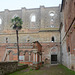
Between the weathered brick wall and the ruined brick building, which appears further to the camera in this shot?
the ruined brick building

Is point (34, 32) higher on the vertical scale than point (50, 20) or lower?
lower

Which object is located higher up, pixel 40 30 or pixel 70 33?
pixel 40 30

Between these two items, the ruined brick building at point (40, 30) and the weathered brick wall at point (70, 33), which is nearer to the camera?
the weathered brick wall at point (70, 33)

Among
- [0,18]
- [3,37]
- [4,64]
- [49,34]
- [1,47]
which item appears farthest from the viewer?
[0,18]

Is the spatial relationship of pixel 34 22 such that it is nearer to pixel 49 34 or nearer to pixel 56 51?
→ pixel 49 34

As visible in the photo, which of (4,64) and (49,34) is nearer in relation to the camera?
(4,64)

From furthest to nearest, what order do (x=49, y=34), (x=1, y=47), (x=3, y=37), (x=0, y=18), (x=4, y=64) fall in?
(x=0, y=18), (x=3, y=37), (x=49, y=34), (x=1, y=47), (x=4, y=64)

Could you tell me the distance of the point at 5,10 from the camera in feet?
123

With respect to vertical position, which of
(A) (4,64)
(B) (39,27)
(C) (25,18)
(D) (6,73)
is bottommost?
(D) (6,73)

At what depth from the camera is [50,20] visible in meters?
35.2

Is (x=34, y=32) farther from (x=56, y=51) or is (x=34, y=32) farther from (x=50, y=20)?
(x=56, y=51)

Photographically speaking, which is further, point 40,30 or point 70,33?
point 40,30

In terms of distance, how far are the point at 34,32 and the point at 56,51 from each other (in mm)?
7947

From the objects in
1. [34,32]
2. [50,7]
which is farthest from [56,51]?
[50,7]
